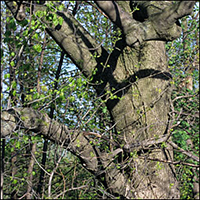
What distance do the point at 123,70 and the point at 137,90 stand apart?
1.46 ft

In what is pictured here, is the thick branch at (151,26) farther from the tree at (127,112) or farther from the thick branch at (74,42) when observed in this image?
the thick branch at (74,42)

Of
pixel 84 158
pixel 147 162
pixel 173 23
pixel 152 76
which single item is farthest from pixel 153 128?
pixel 173 23

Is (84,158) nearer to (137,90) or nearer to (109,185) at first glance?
(109,185)

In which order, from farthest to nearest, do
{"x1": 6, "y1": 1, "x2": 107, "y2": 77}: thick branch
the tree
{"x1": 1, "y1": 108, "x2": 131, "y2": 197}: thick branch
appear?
1. {"x1": 6, "y1": 1, "x2": 107, "y2": 77}: thick branch
2. the tree
3. {"x1": 1, "y1": 108, "x2": 131, "y2": 197}: thick branch

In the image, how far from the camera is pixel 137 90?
5223 mm

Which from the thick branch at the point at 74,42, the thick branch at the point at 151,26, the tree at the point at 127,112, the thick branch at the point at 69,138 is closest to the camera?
the thick branch at the point at 69,138

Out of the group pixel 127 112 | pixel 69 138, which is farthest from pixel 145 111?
pixel 69 138

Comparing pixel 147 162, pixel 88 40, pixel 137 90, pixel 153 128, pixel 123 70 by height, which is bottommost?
pixel 147 162

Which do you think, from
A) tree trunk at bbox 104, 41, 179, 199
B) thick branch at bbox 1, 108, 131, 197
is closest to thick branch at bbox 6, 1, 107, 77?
tree trunk at bbox 104, 41, 179, 199

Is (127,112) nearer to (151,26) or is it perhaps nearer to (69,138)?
(69,138)

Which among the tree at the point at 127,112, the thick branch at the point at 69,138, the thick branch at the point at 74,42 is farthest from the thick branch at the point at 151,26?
the thick branch at the point at 69,138

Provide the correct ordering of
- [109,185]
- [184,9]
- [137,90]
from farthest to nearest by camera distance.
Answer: [137,90] → [109,185] → [184,9]

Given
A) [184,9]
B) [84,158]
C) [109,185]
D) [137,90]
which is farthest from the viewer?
[137,90]

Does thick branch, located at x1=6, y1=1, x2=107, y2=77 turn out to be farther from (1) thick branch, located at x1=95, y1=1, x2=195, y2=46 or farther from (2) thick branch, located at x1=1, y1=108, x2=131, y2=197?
(2) thick branch, located at x1=1, y1=108, x2=131, y2=197
